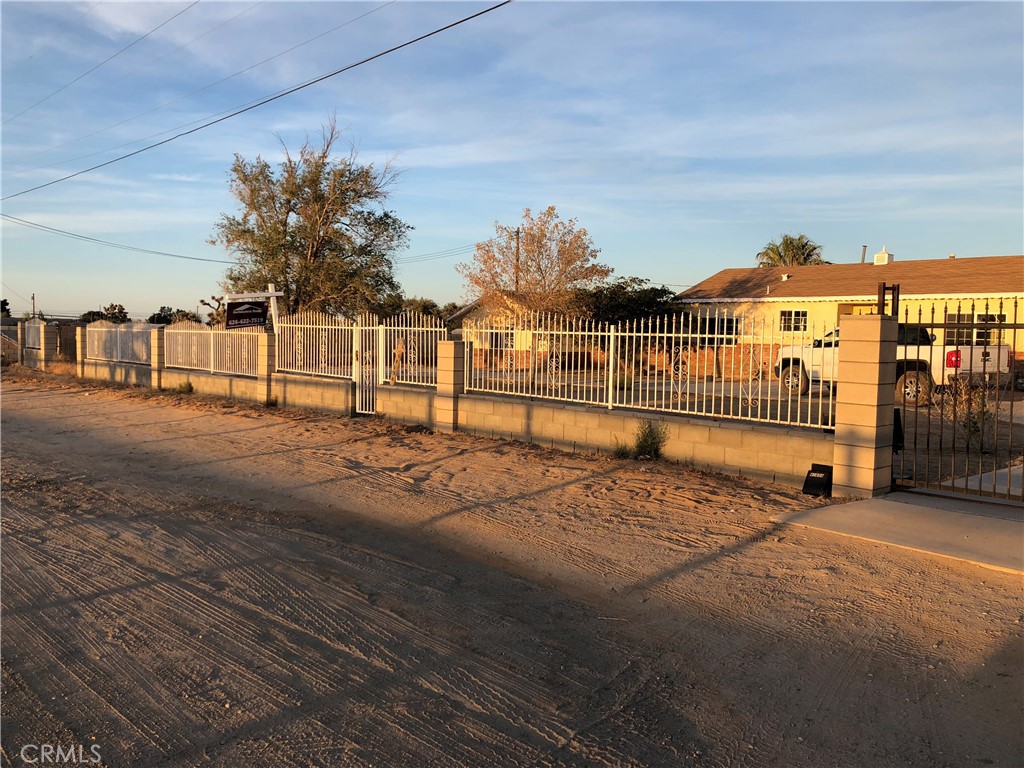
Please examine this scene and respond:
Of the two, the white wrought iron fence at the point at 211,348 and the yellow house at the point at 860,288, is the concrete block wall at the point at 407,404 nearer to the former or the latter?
the white wrought iron fence at the point at 211,348

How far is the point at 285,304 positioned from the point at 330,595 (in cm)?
2368

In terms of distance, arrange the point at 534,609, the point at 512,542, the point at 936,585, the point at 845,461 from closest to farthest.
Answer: the point at 534,609
the point at 936,585
the point at 512,542
the point at 845,461

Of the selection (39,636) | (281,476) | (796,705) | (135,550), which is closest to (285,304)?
(281,476)

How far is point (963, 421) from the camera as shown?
13.8 meters

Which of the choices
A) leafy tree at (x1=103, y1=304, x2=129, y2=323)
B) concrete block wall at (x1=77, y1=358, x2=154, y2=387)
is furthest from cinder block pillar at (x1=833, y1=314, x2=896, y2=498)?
leafy tree at (x1=103, y1=304, x2=129, y2=323)

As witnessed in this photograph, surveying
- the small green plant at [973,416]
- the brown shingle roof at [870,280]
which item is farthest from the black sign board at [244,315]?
the brown shingle roof at [870,280]

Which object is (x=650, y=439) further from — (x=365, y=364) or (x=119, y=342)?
(x=119, y=342)

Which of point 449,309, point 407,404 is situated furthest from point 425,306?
point 407,404

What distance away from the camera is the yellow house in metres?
26.7

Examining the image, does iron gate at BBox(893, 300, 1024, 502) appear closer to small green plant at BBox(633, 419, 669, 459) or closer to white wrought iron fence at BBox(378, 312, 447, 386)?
small green plant at BBox(633, 419, 669, 459)

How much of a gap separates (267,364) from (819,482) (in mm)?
13285

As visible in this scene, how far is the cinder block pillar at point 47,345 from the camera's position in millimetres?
30844

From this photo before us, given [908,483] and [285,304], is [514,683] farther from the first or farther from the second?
[285,304]

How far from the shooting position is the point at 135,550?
21.4ft
